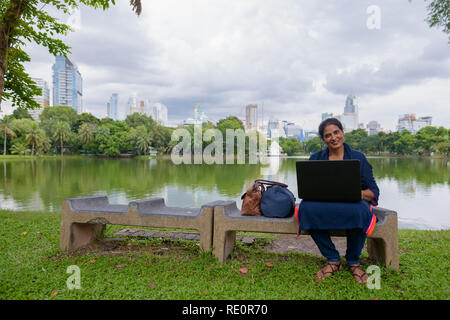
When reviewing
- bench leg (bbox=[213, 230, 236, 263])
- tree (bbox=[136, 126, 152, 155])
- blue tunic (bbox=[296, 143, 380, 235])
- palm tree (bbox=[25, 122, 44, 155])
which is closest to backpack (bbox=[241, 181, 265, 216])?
bench leg (bbox=[213, 230, 236, 263])

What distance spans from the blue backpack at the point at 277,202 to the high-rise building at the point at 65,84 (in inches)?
5496

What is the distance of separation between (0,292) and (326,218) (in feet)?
10.7

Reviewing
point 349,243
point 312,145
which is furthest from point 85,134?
point 312,145

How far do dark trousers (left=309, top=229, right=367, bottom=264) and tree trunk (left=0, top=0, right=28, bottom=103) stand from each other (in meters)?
4.09

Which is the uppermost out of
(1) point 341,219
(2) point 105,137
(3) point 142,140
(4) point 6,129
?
(4) point 6,129

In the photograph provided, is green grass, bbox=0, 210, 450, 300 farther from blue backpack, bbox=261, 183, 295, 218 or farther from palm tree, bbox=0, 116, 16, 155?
palm tree, bbox=0, 116, 16, 155

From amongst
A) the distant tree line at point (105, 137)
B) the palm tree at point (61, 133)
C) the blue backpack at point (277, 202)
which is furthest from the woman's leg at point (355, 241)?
the palm tree at point (61, 133)

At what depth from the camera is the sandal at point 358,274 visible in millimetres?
2883

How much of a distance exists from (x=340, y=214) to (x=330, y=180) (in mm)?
353

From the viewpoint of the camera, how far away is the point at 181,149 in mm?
62250

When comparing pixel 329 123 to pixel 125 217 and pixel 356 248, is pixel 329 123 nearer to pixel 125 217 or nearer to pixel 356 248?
pixel 356 248

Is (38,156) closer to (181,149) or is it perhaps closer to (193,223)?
(181,149)

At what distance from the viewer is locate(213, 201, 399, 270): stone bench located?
311cm

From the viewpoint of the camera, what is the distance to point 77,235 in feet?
13.2
